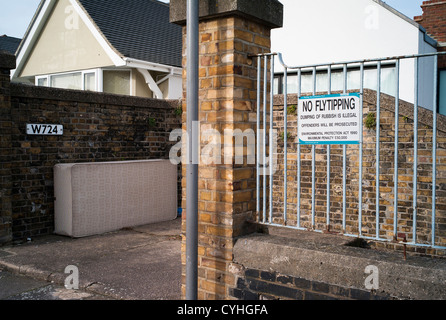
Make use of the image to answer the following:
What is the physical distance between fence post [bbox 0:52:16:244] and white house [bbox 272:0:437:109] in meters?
7.46

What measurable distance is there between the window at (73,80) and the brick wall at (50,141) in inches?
237

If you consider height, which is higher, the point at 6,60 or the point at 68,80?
the point at 68,80

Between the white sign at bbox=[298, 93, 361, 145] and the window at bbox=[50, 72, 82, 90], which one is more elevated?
the window at bbox=[50, 72, 82, 90]

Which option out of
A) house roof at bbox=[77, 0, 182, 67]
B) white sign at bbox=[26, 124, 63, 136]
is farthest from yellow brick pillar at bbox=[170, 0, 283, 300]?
house roof at bbox=[77, 0, 182, 67]

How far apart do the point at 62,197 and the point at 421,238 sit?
5813mm

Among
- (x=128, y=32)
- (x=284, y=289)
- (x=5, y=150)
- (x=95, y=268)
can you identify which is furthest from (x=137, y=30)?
(x=284, y=289)

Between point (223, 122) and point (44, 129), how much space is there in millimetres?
4919

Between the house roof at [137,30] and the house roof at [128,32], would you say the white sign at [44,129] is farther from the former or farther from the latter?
the house roof at [137,30]

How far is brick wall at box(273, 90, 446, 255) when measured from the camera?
20.3ft

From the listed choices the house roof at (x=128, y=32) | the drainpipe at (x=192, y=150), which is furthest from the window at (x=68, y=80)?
the drainpipe at (x=192, y=150)

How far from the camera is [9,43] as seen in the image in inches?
828

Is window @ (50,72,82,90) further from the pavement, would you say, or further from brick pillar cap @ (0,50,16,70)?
the pavement

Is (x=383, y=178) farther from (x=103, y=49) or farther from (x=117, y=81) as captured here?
(x=103, y=49)

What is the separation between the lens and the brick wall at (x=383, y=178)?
6195 millimetres
